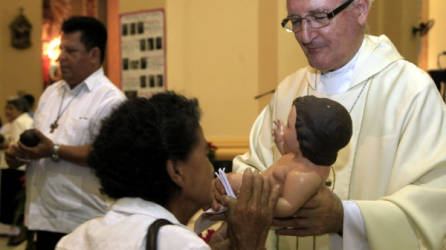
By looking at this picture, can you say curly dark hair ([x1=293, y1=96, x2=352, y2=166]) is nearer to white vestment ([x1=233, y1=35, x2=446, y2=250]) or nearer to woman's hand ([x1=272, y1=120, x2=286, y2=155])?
woman's hand ([x1=272, y1=120, x2=286, y2=155])

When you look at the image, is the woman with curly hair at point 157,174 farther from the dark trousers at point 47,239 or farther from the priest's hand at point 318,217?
the dark trousers at point 47,239

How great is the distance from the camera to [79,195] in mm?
3344

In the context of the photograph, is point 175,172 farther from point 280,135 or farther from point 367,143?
point 367,143

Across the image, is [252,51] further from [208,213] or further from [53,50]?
[53,50]

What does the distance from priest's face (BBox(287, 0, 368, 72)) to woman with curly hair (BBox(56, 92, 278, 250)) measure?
70 cm

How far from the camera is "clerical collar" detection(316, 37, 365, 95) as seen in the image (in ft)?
7.80

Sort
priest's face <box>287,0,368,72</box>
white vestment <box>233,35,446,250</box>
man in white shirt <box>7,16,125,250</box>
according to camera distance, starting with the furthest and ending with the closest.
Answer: man in white shirt <box>7,16,125,250</box> < priest's face <box>287,0,368,72</box> < white vestment <box>233,35,446,250</box>

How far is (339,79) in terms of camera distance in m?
2.40

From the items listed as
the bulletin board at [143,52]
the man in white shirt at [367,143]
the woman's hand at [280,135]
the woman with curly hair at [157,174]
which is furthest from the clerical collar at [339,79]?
the bulletin board at [143,52]

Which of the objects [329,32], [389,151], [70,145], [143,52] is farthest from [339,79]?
[143,52]

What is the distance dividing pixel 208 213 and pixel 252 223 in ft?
1.04

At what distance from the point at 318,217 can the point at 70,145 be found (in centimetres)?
211

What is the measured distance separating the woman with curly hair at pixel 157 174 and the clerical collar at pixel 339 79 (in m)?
0.87

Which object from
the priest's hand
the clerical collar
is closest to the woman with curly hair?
the priest's hand
